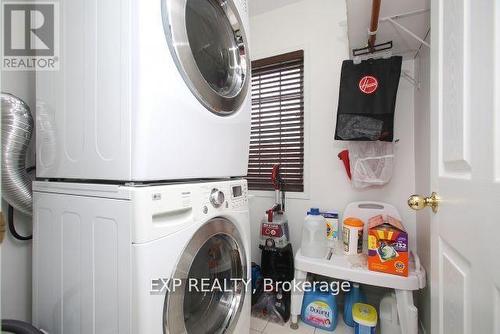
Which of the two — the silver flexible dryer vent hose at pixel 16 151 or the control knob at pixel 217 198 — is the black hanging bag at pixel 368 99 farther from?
the silver flexible dryer vent hose at pixel 16 151

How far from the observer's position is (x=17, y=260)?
0.97m

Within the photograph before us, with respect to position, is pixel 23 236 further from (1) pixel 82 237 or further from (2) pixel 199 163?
(2) pixel 199 163

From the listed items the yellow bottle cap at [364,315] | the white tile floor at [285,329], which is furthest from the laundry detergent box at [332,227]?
the white tile floor at [285,329]

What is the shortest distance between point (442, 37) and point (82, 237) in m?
1.25

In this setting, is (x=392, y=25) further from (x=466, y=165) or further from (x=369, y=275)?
(x=369, y=275)

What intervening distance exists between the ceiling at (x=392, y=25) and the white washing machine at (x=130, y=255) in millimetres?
1019

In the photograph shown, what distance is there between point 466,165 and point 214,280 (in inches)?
38.2

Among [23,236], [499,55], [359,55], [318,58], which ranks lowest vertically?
[23,236]

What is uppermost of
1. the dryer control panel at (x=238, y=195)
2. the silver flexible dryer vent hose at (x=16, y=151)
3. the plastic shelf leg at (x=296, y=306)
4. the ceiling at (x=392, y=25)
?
the ceiling at (x=392, y=25)

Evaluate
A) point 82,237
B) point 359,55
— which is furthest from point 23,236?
point 359,55

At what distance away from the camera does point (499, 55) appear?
397 mm

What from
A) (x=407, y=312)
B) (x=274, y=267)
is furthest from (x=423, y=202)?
(x=274, y=267)

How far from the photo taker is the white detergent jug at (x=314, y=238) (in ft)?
4.54

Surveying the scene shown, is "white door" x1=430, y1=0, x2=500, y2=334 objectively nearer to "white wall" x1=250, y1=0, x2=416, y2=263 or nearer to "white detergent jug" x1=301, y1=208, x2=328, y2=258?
"white detergent jug" x1=301, y1=208, x2=328, y2=258
